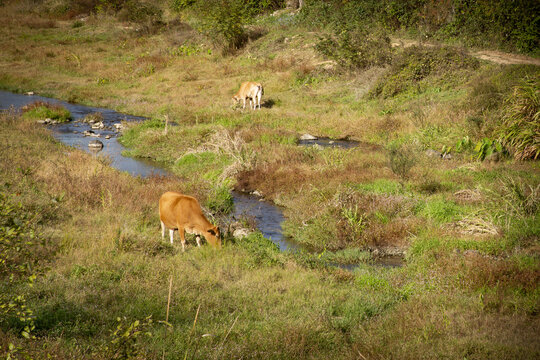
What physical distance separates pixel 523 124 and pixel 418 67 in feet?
35.7

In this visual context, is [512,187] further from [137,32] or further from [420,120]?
[137,32]

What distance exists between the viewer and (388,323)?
8008 millimetres

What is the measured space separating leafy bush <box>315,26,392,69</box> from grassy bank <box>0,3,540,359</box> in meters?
0.67

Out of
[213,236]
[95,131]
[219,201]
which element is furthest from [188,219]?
[95,131]

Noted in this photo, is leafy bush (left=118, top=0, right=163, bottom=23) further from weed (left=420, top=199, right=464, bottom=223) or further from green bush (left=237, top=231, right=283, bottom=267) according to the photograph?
green bush (left=237, top=231, right=283, bottom=267)

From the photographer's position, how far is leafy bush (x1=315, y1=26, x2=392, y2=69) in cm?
3198

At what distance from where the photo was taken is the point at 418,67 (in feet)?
92.8

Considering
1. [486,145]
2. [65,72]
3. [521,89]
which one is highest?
[521,89]

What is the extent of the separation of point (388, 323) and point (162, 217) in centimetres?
564

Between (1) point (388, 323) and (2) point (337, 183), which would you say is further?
(2) point (337, 183)

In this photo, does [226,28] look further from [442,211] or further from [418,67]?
[442,211]

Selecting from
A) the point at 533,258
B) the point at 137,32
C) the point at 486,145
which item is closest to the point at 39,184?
the point at 533,258

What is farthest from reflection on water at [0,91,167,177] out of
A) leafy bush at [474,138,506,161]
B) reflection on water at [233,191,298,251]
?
leafy bush at [474,138,506,161]

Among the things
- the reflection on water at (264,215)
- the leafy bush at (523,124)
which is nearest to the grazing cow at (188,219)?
the reflection on water at (264,215)
